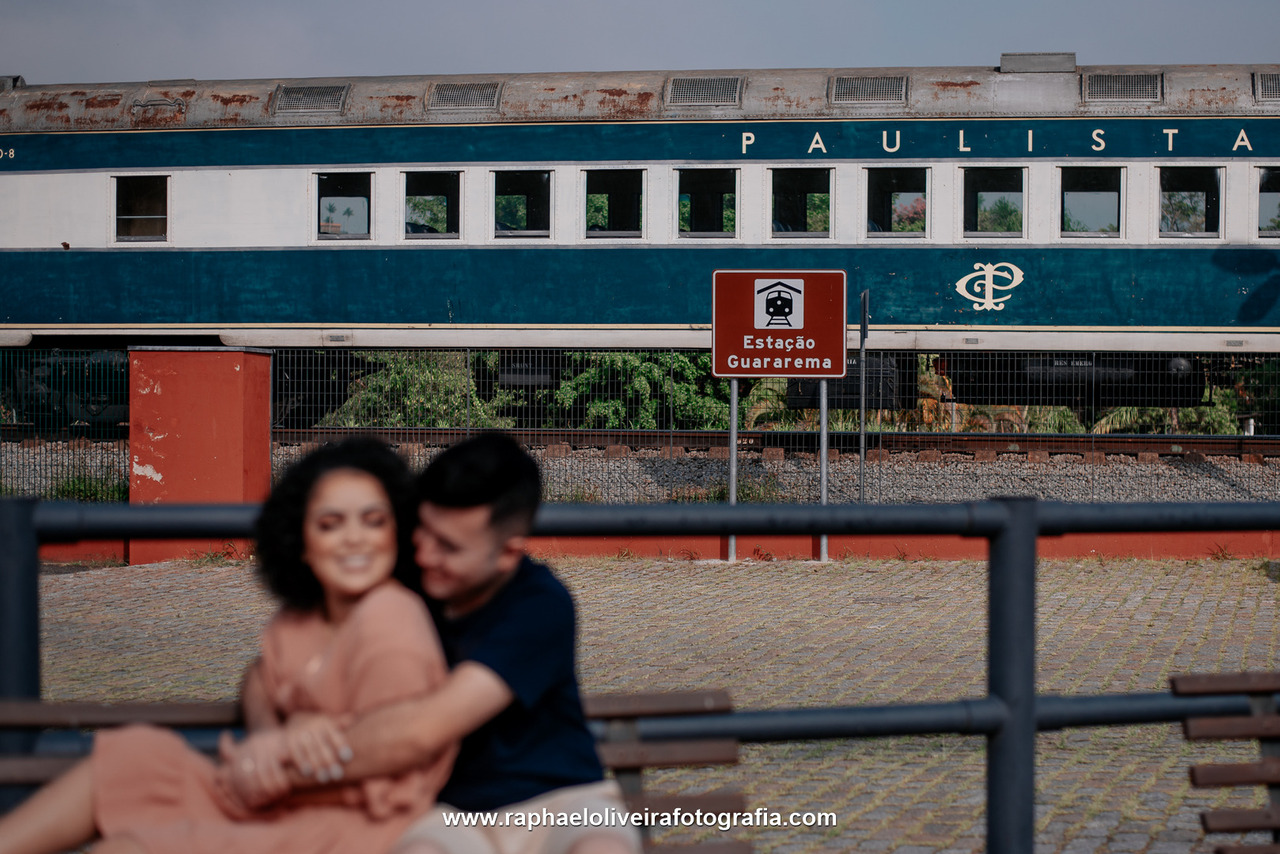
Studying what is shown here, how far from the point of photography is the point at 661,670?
21.7 ft

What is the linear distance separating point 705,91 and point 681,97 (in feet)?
1.04

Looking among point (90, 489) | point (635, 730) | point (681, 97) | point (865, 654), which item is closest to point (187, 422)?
point (90, 489)

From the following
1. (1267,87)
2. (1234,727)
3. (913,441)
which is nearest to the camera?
(1234,727)

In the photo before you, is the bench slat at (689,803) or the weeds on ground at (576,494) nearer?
the bench slat at (689,803)

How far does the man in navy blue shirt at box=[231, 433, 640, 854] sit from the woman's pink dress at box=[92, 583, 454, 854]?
0.21ft

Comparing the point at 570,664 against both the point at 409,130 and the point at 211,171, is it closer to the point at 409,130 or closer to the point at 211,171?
the point at 409,130

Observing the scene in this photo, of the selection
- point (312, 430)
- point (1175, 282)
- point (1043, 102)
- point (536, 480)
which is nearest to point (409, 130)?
point (312, 430)

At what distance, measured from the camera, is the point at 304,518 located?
7.22ft

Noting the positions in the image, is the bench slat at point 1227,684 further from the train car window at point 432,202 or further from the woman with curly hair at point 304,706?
the train car window at point 432,202

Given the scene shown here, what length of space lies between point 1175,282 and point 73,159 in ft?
47.9

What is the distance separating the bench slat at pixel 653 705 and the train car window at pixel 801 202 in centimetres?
1335

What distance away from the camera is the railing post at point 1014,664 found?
252 cm

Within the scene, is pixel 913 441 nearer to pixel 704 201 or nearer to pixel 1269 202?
pixel 704 201

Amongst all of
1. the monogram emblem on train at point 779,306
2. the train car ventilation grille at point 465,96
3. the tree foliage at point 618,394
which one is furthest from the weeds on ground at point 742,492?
the train car ventilation grille at point 465,96
